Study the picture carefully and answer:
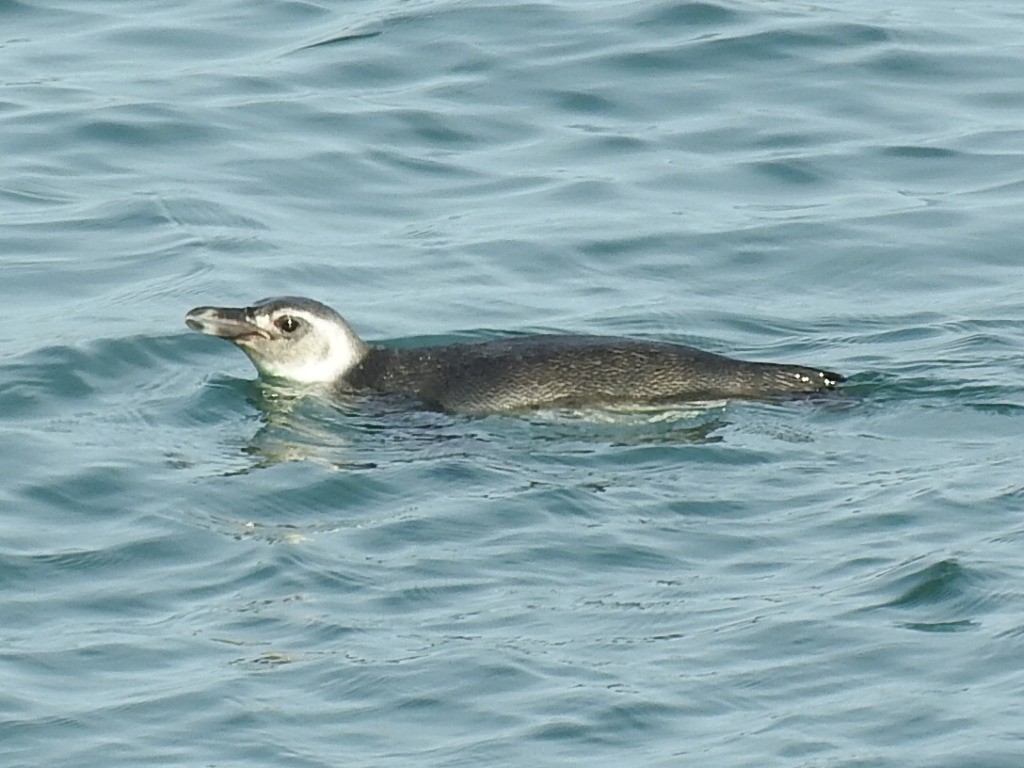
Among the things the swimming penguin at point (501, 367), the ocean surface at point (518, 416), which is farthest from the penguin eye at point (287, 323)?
the ocean surface at point (518, 416)

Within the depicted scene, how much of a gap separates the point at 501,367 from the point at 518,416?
0.29 m

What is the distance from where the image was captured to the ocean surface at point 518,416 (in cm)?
908

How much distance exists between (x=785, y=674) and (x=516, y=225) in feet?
24.5

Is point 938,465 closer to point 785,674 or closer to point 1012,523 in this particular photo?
point 1012,523

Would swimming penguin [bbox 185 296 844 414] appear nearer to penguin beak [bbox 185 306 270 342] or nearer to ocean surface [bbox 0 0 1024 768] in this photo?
penguin beak [bbox 185 306 270 342]

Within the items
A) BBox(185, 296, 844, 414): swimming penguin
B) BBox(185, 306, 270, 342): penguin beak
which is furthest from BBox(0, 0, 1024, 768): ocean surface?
BBox(185, 306, 270, 342): penguin beak

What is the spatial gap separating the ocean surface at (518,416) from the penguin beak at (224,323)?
339 mm

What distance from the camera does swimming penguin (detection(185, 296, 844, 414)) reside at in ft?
41.3

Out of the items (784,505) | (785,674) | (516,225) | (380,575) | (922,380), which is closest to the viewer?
(785,674)

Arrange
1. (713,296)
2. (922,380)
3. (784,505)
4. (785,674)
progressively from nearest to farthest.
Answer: (785,674) → (784,505) → (922,380) → (713,296)

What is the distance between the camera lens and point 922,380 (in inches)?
513

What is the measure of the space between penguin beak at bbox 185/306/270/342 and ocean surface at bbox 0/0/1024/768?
0.34m

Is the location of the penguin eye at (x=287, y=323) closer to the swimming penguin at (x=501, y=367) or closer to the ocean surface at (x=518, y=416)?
the swimming penguin at (x=501, y=367)

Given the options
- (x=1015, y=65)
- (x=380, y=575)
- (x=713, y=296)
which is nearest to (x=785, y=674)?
(x=380, y=575)
